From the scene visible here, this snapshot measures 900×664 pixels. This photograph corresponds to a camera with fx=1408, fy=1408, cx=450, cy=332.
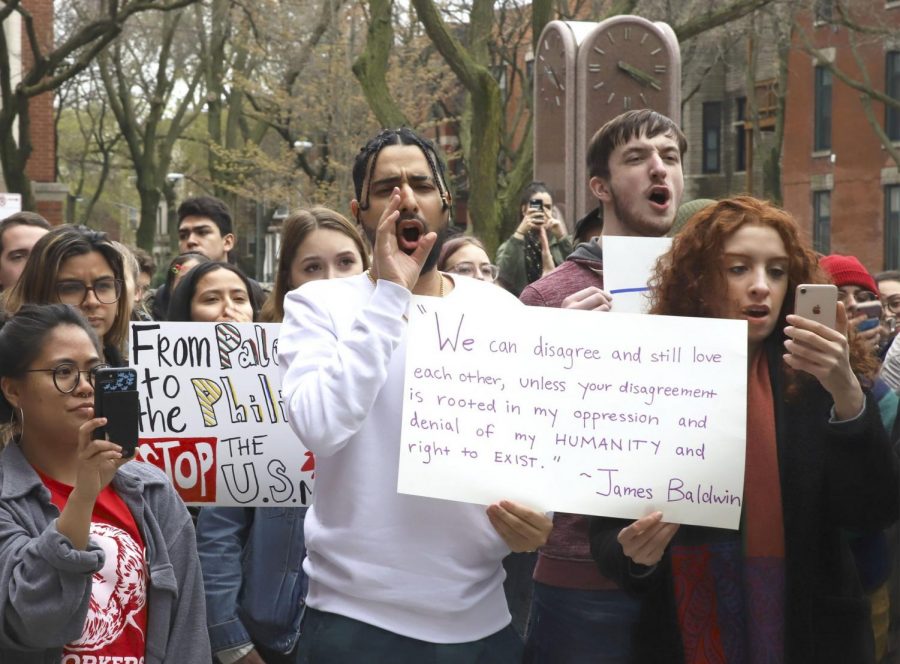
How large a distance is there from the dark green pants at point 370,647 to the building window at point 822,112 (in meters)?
36.6

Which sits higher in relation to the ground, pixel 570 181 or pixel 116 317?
pixel 570 181

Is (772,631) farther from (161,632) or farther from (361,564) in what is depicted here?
(161,632)

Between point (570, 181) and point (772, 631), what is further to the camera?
point (570, 181)

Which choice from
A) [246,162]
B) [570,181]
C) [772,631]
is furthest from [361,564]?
[246,162]

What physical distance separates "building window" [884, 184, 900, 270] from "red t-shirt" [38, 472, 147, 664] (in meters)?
34.4

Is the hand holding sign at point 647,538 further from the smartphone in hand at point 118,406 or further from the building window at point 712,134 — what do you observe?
the building window at point 712,134

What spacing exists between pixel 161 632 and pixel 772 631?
1524mm

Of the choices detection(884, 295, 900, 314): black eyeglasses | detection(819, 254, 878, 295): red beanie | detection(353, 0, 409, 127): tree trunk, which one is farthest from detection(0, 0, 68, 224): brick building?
detection(819, 254, 878, 295): red beanie

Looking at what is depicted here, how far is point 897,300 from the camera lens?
29.2 ft

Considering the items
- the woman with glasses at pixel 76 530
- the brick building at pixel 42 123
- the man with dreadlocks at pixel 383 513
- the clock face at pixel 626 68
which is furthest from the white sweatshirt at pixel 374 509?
the brick building at pixel 42 123

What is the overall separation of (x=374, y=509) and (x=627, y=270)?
111 cm

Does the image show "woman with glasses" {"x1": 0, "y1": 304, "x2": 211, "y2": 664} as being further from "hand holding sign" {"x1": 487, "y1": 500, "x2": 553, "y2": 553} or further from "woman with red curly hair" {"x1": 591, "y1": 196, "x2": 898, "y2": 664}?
"woman with red curly hair" {"x1": 591, "y1": 196, "x2": 898, "y2": 664}

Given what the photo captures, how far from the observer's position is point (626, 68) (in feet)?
30.5

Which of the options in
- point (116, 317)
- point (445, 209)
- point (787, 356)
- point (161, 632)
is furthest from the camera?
point (116, 317)
